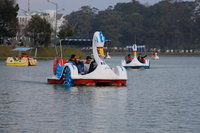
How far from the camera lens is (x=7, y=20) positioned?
114 metres

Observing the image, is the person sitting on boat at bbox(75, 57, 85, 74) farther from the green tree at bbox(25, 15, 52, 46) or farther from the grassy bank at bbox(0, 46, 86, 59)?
the green tree at bbox(25, 15, 52, 46)

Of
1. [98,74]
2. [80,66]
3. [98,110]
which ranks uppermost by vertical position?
[80,66]

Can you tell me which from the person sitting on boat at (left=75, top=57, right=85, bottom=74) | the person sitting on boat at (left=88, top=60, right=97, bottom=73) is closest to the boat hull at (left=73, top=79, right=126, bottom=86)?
the person sitting on boat at (left=88, top=60, right=97, bottom=73)

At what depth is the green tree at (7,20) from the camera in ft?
375

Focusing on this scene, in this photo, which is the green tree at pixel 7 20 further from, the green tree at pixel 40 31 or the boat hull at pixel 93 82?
the boat hull at pixel 93 82

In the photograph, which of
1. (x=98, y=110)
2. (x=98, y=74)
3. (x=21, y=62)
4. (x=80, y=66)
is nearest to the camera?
(x=98, y=110)

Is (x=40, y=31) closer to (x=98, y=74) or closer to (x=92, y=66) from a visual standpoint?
(x=92, y=66)

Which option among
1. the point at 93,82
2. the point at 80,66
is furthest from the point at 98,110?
the point at 80,66

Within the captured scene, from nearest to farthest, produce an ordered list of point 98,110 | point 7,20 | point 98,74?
point 98,110
point 98,74
point 7,20

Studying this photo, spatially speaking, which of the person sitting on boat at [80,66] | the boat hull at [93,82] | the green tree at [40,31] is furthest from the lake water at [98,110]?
the green tree at [40,31]

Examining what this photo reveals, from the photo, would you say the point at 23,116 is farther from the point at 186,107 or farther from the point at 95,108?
the point at 186,107

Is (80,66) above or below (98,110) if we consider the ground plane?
above

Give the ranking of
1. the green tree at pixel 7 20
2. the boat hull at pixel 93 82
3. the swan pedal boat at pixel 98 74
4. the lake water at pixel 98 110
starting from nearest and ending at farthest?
the lake water at pixel 98 110, the swan pedal boat at pixel 98 74, the boat hull at pixel 93 82, the green tree at pixel 7 20

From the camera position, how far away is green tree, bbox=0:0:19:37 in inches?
4498
